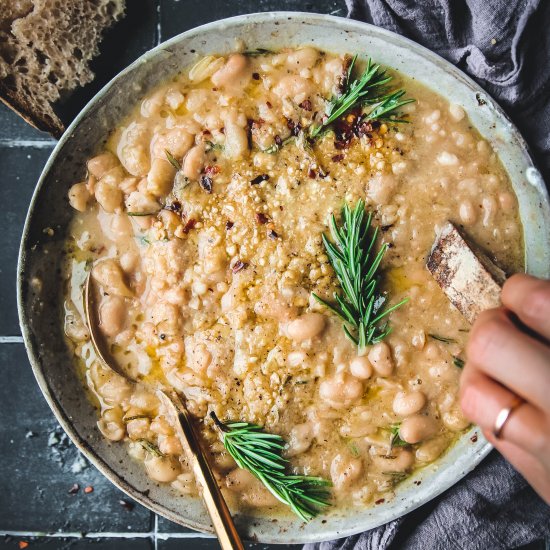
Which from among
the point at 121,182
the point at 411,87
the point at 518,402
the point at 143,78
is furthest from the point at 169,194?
the point at 518,402

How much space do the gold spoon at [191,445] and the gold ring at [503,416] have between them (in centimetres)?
116

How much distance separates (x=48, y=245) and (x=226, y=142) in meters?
0.78

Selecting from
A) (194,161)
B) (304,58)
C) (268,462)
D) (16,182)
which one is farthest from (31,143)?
(268,462)

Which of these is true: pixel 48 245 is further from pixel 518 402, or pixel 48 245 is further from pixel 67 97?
pixel 518 402

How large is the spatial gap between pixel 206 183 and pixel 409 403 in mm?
1040

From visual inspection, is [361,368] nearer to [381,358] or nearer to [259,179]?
[381,358]

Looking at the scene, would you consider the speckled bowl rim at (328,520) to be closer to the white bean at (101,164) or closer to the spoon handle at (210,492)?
the white bean at (101,164)

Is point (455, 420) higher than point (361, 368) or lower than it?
lower

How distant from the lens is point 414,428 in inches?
83.5

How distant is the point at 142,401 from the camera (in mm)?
2320

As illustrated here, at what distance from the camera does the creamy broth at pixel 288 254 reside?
2164 mm

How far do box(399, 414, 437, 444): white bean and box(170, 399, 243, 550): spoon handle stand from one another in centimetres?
66

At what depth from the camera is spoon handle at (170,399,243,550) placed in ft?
6.91

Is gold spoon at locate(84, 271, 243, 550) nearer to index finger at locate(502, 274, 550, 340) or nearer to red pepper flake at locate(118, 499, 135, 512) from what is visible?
red pepper flake at locate(118, 499, 135, 512)
